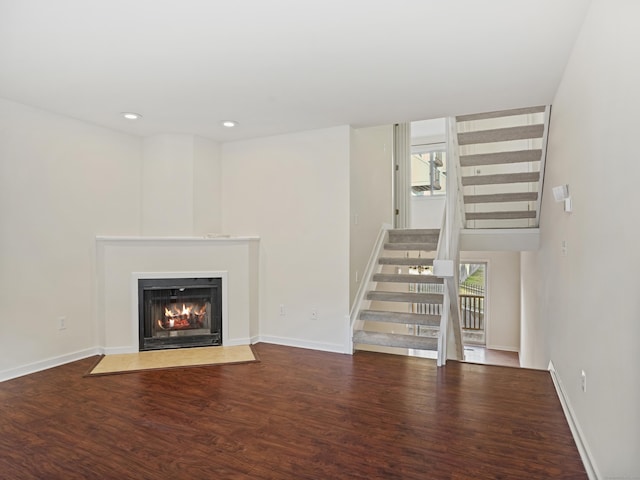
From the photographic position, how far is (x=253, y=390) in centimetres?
334

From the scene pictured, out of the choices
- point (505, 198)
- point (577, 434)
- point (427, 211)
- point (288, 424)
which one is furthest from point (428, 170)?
point (288, 424)

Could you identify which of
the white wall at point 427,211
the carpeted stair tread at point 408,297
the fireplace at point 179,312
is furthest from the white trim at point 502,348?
the fireplace at point 179,312

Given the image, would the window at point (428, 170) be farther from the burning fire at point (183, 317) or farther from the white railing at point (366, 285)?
the burning fire at point (183, 317)

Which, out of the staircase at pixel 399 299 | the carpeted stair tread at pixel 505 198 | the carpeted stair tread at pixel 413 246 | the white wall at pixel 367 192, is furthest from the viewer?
the carpeted stair tread at pixel 413 246

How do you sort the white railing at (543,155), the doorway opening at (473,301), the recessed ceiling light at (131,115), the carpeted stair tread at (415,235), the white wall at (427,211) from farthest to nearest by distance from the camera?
the doorway opening at (473,301), the white wall at (427,211), the carpeted stair tread at (415,235), the recessed ceiling light at (131,115), the white railing at (543,155)

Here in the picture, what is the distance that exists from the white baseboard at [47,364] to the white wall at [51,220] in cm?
4

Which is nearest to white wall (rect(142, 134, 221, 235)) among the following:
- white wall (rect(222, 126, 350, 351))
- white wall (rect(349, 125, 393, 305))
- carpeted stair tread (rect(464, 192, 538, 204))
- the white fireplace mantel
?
the white fireplace mantel

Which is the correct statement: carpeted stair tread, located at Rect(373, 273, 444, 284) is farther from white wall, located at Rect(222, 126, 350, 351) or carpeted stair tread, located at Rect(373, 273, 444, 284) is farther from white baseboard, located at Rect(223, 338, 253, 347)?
white baseboard, located at Rect(223, 338, 253, 347)

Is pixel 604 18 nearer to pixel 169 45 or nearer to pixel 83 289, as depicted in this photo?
pixel 169 45

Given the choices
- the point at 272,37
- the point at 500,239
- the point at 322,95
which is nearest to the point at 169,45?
the point at 272,37

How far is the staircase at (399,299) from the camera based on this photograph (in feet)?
14.1

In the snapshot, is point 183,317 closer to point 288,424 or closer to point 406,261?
point 288,424

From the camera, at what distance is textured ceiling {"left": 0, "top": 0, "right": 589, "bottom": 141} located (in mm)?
2215

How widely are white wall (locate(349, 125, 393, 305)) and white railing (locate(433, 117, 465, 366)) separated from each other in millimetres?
966
